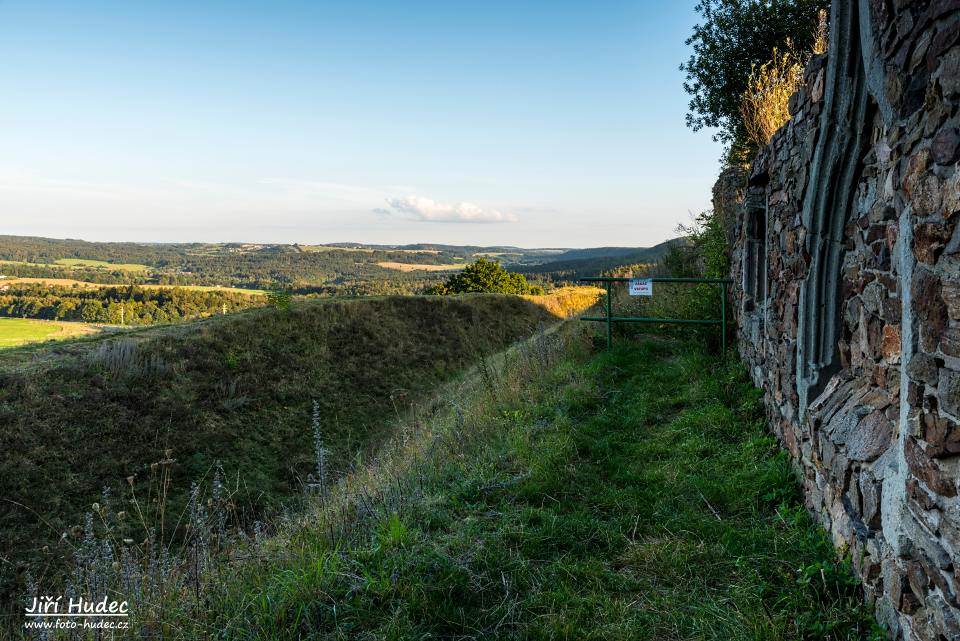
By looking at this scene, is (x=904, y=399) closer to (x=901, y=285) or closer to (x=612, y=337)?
(x=901, y=285)

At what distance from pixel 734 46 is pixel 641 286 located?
11.7m

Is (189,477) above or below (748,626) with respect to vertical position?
below

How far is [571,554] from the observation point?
3.41 meters

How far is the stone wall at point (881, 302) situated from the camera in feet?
6.31

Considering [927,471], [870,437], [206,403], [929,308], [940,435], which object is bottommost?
[206,403]

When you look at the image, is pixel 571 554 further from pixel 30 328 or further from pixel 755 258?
pixel 30 328

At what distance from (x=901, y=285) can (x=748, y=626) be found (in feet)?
5.71

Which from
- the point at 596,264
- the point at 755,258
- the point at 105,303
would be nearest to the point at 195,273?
the point at 105,303

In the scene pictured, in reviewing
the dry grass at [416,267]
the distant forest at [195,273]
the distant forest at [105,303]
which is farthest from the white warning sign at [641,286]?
the dry grass at [416,267]

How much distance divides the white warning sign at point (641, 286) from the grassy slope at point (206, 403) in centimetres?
430

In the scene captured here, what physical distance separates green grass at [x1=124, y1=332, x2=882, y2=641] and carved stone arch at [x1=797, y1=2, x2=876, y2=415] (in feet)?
3.35

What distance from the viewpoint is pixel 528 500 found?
4.20 m

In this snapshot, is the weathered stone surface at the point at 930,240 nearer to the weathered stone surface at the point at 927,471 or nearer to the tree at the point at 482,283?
the weathered stone surface at the point at 927,471

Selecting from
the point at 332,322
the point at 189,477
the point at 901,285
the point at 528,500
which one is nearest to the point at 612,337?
the point at 528,500
